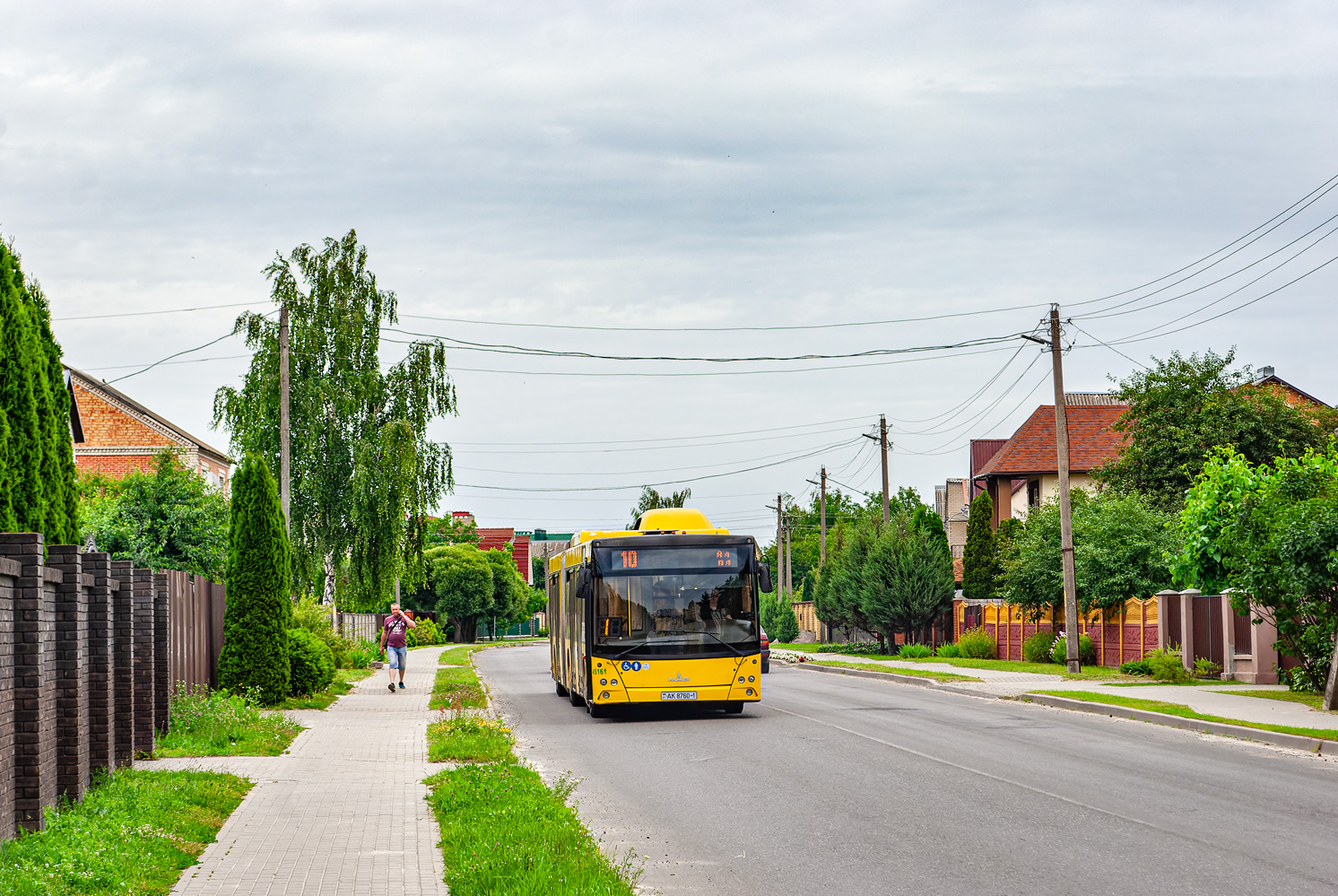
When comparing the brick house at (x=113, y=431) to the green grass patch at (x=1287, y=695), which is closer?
the green grass patch at (x=1287, y=695)

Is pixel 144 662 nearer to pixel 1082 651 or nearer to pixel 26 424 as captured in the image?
pixel 26 424

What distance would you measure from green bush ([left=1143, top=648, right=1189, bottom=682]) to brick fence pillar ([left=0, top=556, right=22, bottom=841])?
23.4 meters

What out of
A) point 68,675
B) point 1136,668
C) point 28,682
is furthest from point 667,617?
point 1136,668

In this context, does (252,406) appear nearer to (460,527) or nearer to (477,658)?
(477,658)

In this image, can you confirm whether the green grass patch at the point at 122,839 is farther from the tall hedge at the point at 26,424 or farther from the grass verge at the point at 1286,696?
the grass verge at the point at 1286,696

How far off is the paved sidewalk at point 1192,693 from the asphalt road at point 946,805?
1726 millimetres

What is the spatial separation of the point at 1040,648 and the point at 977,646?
4.54 meters

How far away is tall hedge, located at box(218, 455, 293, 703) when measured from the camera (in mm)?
20062

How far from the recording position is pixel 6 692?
8219 millimetres

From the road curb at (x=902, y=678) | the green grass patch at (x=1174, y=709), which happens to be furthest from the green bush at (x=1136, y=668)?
the green grass patch at (x=1174, y=709)

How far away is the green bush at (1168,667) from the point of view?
26.6 m

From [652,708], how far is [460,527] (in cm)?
7786

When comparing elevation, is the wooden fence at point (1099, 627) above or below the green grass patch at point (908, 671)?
above

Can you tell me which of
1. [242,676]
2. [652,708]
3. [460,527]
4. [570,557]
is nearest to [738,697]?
[652,708]
